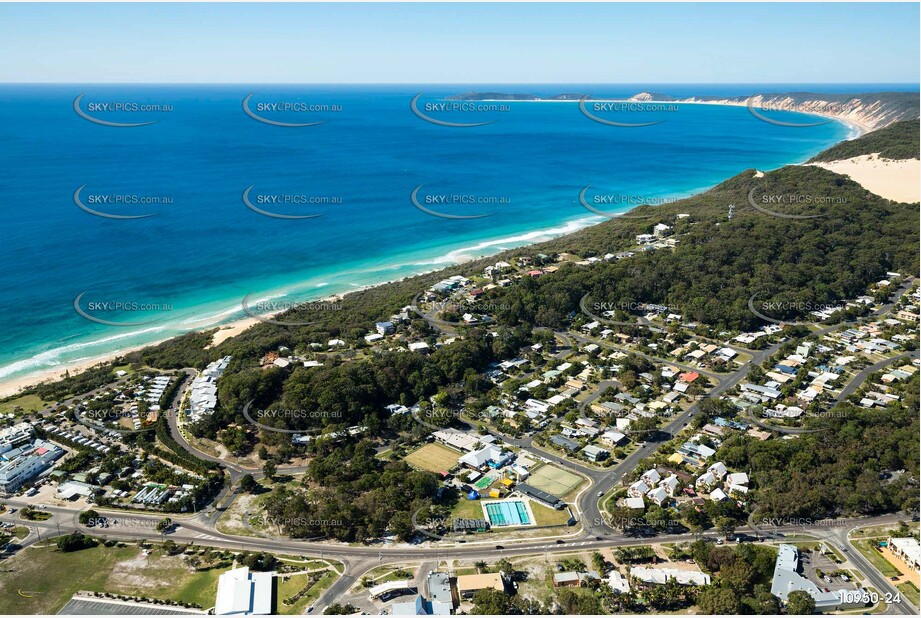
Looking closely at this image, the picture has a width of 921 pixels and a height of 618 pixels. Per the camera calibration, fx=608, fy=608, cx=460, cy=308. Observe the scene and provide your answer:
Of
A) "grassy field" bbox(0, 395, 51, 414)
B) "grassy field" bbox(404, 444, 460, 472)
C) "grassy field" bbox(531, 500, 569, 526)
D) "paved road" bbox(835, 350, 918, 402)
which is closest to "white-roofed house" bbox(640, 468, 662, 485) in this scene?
"grassy field" bbox(531, 500, 569, 526)

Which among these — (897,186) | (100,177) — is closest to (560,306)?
(897,186)

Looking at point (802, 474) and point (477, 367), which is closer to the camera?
point (802, 474)

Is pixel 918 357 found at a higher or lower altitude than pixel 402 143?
lower

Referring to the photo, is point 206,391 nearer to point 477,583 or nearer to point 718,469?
point 477,583

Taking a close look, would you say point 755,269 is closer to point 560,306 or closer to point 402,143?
point 560,306

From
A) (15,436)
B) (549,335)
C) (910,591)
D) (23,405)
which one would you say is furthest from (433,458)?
(23,405)

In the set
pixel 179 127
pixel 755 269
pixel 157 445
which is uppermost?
pixel 179 127

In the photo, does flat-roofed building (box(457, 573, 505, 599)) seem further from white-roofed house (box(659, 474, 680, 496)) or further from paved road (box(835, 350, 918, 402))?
paved road (box(835, 350, 918, 402))
